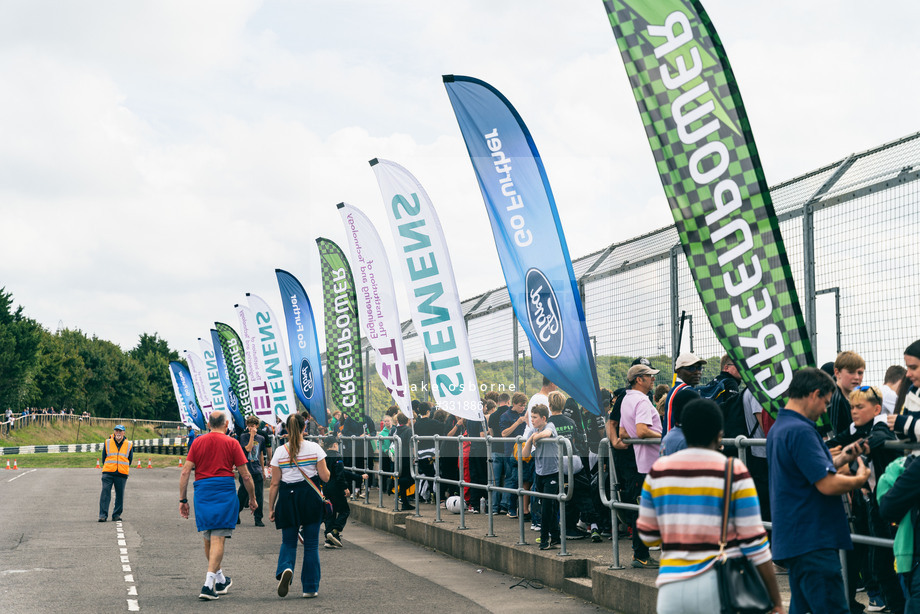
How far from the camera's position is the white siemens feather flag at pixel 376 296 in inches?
662

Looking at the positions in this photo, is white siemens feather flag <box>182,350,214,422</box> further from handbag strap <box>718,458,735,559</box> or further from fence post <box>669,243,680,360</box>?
handbag strap <box>718,458,735,559</box>

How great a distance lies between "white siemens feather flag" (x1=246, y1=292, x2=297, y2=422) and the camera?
2427cm

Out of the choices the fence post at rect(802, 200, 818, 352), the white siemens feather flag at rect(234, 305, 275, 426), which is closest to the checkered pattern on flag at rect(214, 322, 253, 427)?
the white siemens feather flag at rect(234, 305, 275, 426)

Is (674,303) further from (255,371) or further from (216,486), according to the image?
(255,371)

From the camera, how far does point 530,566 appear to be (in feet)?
33.0

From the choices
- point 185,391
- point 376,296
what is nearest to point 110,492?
point 376,296

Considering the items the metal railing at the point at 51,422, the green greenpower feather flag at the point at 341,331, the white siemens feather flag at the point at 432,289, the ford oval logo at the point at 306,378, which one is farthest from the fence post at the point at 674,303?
the metal railing at the point at 51,422

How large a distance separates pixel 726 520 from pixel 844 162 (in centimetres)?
602

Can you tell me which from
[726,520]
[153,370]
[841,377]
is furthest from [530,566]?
[153,370]

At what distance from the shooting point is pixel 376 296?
1770cm

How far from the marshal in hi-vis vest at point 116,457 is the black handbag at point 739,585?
52.7 feet

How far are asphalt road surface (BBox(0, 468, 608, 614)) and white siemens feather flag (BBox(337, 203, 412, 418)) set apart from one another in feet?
9.09

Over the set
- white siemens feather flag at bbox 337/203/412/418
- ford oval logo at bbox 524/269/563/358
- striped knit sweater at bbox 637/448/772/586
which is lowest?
striped knit sweater at bbox 637/448/772/586

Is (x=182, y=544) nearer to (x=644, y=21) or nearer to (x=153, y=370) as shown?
(x=644, y=21)
